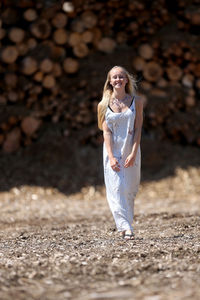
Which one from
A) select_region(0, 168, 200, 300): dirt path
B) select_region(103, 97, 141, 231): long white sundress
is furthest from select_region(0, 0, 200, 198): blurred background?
select_region(103, 97, 141, 231): long white sundress

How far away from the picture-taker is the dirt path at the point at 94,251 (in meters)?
2.75

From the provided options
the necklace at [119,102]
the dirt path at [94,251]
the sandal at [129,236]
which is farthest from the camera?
the necklace at [119,102]

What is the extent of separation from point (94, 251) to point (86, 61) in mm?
6182

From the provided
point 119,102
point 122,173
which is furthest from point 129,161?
point 119,102

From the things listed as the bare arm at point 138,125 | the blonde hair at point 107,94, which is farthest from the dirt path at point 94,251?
the blonde hair at point 107,94

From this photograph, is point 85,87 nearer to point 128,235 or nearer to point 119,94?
point 119,94

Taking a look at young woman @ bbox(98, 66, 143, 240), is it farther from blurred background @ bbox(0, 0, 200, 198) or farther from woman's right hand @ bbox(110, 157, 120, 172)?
blurred background @ bbox(0, 0, 200, 198)

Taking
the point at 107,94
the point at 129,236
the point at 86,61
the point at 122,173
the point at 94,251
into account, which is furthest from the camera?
the point at 86,61

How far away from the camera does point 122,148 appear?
15.5ft

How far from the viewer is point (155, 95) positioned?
31.9 feet

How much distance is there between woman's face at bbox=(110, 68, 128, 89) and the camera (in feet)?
15.5

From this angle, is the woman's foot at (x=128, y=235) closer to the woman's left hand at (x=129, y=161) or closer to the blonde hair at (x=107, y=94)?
the woman's left hand at (x=129, y=161)

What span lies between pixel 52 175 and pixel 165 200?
1.86m

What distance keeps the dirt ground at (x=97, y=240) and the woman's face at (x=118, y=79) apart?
1320 mm
